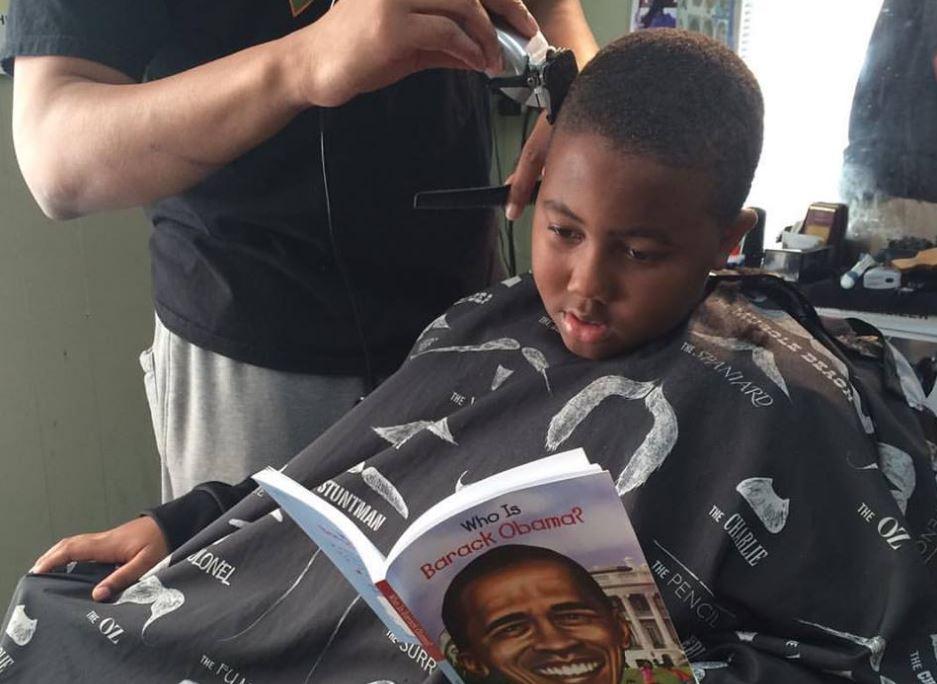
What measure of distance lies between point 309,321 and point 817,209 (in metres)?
1.66

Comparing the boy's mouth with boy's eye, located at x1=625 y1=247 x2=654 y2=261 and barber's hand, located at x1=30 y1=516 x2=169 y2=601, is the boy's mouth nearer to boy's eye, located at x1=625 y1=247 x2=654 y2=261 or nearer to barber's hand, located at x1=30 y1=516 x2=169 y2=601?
boy's eye, located at x1=625 y1=247 x2=654 y2=261

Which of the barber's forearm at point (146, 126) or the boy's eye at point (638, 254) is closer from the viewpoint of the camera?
the barber's forearm at point (146, 126)

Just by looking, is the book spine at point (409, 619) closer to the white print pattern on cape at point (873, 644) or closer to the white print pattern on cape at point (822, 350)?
the white print pattern on cape at point (873, 644)

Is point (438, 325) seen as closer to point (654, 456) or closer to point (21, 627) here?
point (654, 456)

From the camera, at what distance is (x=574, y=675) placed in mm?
624

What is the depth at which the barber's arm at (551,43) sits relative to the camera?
1.08 meters

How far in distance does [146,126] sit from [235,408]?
0.42m

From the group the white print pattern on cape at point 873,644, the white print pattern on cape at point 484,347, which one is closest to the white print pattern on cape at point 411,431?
the white print pattern on cape at point 484,347

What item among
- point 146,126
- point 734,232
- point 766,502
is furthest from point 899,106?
point 146,126

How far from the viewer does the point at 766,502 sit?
84cm

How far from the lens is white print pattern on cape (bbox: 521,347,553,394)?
1038mm

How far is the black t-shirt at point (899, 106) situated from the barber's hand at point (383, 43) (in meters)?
1.70

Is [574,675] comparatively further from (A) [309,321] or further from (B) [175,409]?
(B) [175,409]

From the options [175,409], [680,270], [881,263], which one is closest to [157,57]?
[175,409]
